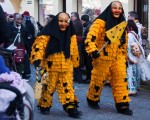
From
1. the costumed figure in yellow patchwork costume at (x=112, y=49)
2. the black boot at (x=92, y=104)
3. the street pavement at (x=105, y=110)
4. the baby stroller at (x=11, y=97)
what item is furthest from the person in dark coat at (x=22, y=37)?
the baby stroller at (x=11, y=97)

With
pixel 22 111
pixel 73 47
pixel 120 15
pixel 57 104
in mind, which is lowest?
pixel 57 104

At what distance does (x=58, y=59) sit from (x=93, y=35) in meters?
0.68

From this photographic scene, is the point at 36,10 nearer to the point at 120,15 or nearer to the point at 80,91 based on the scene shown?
the point at 80,91

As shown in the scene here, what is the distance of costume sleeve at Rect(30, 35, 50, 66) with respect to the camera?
772cm

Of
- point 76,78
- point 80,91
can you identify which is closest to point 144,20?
point 76,78

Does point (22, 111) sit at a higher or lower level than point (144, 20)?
lower

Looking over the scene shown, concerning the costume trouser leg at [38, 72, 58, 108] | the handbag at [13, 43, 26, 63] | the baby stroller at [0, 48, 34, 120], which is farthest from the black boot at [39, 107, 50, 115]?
the handbag at [13, 43, 26, 63]

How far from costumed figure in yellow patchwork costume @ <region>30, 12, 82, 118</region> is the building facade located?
153 inches

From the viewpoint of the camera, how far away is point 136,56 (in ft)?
32.0

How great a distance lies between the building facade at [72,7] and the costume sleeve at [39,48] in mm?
3927

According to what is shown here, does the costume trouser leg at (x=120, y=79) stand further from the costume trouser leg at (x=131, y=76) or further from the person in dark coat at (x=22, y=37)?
the person in dark coat at (x=22, y=37)

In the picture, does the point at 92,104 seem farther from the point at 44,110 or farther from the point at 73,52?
the point at 73,52

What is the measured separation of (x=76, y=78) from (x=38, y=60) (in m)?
4.54

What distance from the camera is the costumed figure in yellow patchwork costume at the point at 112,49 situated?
315 inches
